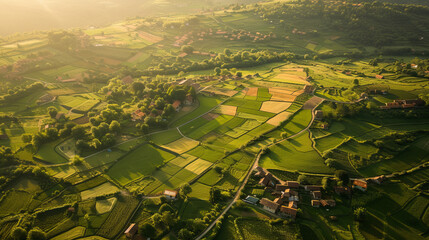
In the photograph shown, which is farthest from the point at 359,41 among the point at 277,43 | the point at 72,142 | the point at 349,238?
the point at 72,142

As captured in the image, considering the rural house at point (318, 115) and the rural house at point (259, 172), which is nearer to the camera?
the rural house at point (259, 172)

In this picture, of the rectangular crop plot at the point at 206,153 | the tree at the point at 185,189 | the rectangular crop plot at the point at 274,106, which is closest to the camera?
the tree at the point at 185,189

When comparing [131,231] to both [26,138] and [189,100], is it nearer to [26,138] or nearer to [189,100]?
[26,138]

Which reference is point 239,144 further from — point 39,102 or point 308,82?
point 39,102

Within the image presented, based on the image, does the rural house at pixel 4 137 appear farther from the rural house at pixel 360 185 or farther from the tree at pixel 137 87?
the rural house at pixel 360 185

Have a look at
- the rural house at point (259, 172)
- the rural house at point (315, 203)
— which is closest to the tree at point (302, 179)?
the rural house at point (315, 203)

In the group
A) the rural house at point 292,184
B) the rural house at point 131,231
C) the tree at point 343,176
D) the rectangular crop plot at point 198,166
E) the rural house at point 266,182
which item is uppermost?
the tree at point 343,176

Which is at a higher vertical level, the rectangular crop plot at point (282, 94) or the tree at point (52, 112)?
the rectangular crop plot at point (282, 94)
